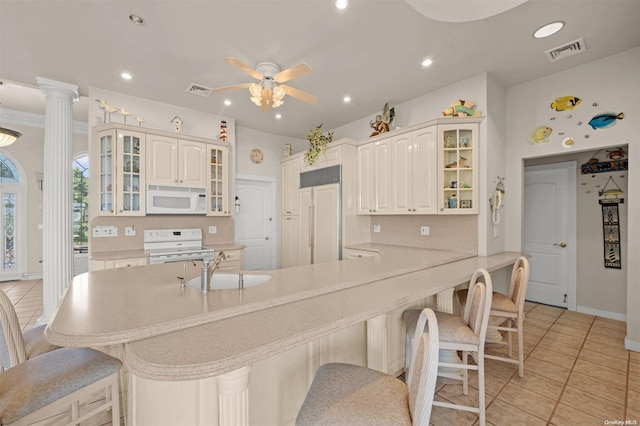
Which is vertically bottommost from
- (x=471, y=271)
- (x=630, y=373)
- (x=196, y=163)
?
(x=630, y=373)

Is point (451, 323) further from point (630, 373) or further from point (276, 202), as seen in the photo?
point (276, 202)

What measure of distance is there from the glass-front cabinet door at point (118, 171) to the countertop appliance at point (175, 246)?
1.42ft

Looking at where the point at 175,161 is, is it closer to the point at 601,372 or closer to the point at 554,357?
the point at 554,357

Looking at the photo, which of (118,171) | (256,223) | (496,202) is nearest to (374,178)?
(496,202)

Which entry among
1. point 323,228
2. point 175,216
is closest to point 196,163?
Result: point 175,216

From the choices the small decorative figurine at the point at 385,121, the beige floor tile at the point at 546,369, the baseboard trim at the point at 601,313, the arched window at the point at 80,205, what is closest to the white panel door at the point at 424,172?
the small decorative figurine at the point at 385,121

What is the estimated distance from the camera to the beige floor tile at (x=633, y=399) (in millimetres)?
1886

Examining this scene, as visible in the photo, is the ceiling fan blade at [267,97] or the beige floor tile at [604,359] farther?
the ceiling fan blade at [267,97]

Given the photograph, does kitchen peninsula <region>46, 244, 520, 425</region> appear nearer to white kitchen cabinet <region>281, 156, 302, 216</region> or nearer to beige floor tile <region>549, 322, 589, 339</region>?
beige floor tile <region>549, 322, 589, 339</region>

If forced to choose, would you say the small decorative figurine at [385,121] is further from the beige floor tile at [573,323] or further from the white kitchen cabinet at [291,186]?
the beige floor tile at [573,323]

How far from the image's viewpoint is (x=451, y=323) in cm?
182

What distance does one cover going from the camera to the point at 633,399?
1.96 metres

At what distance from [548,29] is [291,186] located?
3.79m

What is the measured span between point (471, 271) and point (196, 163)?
359cm
